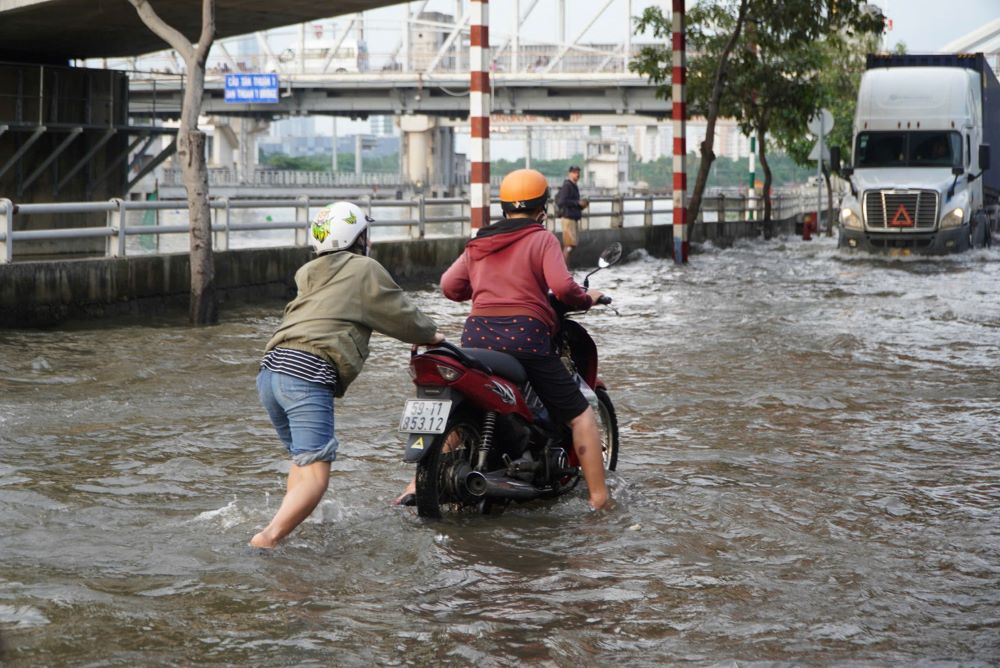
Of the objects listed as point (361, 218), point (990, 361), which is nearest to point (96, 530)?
point (361, 218)

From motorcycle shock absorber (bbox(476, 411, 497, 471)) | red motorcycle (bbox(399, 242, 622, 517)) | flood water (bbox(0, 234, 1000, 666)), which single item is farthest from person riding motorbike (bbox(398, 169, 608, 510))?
flood water (bbox(0, 234, 1000, 666))

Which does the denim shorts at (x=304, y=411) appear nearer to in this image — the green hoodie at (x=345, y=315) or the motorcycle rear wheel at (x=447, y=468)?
the green hoodie at (x=345, y=315)

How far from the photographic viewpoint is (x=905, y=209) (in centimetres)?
2744

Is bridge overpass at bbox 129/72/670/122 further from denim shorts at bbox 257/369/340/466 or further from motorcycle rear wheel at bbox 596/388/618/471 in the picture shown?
denim shorts at bbox 257/369/340/466

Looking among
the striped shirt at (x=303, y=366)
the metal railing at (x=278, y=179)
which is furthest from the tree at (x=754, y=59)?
the metal railing at (x=278, y=179)

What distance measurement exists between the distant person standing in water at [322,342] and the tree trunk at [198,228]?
9.30 metres

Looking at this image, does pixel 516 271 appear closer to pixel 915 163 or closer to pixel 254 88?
pixel 915 163

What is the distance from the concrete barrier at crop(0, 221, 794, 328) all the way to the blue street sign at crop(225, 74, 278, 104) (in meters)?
43.1

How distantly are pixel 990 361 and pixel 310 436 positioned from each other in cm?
808

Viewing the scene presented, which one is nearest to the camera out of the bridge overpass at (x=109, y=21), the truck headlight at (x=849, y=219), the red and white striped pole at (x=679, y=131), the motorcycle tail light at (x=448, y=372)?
the motorcycle tail light at (x=448, y=372)

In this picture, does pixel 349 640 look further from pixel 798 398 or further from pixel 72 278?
pixel 72 278

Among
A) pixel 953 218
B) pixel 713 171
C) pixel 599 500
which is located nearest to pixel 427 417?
pixel 599 500

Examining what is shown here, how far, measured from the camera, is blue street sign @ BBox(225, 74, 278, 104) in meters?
63.3

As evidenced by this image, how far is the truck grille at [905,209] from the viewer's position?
27297mm
